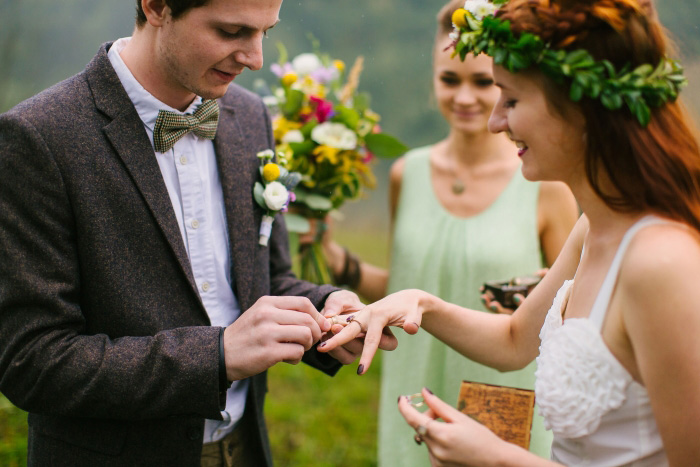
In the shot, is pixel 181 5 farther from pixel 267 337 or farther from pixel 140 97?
pixel 267 337

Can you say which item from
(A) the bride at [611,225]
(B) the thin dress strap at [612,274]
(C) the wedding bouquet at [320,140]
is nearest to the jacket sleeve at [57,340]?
(A) the bride at [611,225]

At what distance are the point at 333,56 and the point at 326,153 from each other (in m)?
3.51

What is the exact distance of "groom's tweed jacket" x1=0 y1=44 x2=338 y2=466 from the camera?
1.79 metres

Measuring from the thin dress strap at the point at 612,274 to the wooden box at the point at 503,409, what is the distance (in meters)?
0.41

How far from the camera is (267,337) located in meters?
1.82

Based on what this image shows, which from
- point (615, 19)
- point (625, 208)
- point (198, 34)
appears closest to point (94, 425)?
point (198, 34)

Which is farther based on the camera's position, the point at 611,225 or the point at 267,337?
the point at 267,337

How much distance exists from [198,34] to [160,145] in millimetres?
353

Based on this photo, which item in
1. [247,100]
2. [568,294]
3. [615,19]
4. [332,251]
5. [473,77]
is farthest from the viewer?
[332,251]

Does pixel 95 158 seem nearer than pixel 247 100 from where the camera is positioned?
Yes

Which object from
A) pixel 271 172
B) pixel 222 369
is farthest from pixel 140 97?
pixel 222 369

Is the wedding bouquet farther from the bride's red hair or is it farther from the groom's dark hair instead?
the bride's red hair

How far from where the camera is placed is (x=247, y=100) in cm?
248

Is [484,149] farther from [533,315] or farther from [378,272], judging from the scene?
[533,315]
